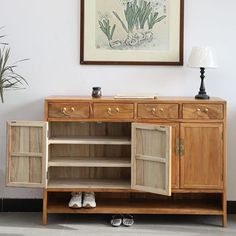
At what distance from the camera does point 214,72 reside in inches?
153

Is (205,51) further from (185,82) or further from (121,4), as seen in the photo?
(121,4)

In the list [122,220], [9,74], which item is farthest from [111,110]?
[9,74]

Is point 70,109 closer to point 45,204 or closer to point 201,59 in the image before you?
point 45,204

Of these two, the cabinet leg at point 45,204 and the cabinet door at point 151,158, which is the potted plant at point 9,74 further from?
the cabinet door at point 151,158

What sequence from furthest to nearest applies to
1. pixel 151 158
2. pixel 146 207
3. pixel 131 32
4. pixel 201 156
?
pixel 131 32 < pixel 146 207 < pixel 201 156 < pixel 151 158

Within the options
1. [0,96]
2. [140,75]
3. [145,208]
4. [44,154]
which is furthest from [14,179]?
[140,75]

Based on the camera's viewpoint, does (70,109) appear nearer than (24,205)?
Yes

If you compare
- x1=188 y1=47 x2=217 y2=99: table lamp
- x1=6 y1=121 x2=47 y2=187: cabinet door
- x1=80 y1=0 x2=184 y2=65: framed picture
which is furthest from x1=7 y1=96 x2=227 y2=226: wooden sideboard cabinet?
x1=80 y1=0 x2=184 y2=65: framed picture

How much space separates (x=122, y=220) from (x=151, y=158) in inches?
21.3

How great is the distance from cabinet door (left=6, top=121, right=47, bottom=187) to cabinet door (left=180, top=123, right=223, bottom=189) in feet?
3.33

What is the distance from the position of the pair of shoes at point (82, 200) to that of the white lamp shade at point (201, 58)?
1224mm

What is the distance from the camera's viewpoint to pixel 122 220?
3.59 meters

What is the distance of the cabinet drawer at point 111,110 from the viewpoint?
351 cm

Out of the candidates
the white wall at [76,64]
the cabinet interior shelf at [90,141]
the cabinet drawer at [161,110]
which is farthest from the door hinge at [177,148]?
the white wall at [76,64]
